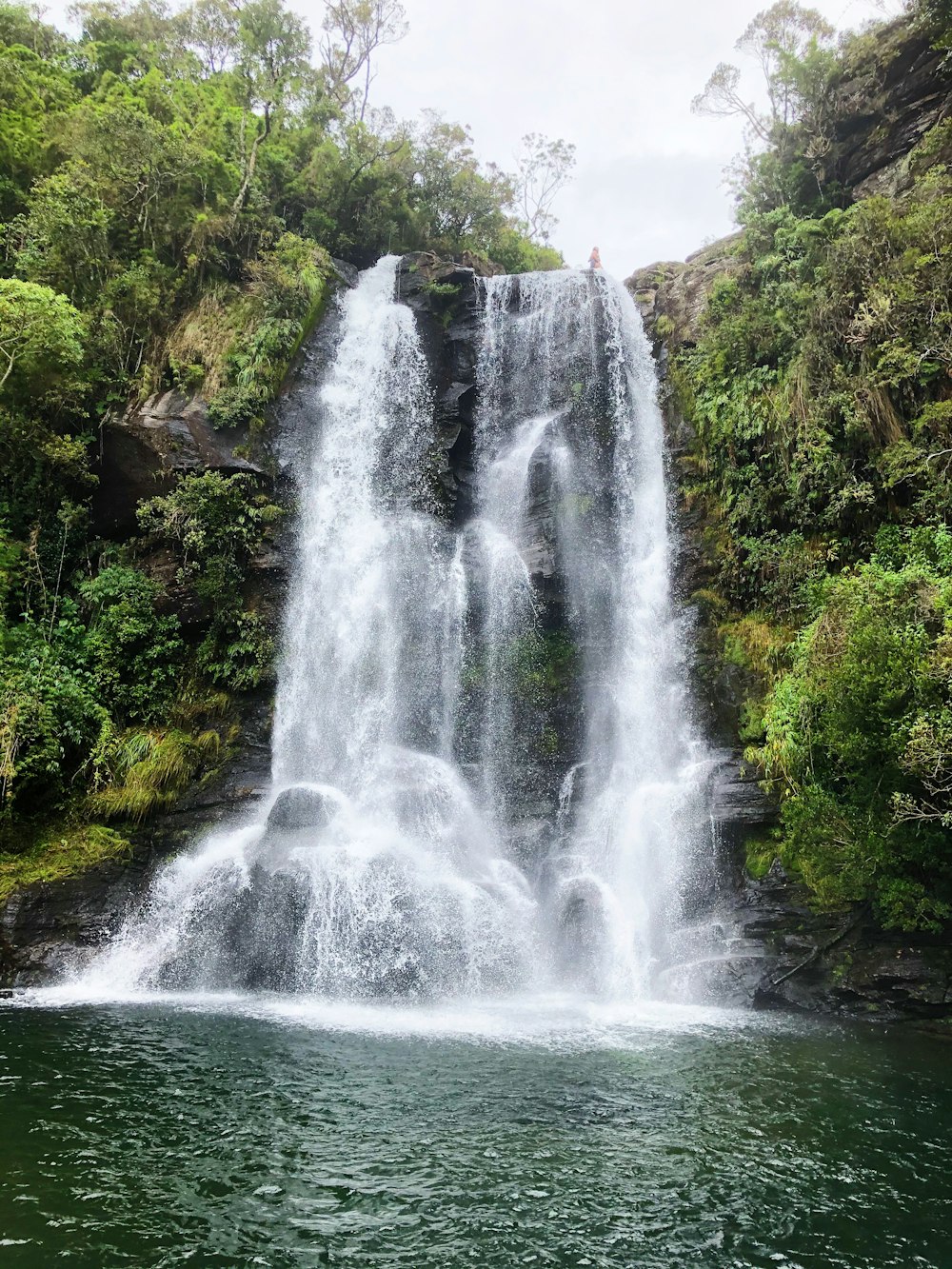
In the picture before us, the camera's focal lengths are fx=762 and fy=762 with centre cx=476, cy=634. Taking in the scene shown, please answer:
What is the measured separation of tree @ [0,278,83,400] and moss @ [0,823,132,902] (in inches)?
375

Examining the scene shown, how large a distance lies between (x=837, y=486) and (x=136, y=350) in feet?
55.0

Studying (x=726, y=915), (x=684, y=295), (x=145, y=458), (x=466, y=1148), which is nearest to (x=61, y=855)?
(x=145, y=458)

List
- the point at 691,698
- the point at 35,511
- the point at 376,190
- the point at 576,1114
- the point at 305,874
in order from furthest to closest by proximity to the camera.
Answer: the point at 376,190
the point at 35,511
the point at 691,698
the point at 305,874
the point at 576,1114

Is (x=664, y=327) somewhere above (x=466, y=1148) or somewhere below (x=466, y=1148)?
above

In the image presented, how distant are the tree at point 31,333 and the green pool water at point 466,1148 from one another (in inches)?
517

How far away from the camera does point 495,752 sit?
52.8ft

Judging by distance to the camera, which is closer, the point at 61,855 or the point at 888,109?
the point at 61,855

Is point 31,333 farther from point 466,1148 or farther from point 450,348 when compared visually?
point 466,1148

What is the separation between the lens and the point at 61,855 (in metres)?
13.2

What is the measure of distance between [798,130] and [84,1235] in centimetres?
2463

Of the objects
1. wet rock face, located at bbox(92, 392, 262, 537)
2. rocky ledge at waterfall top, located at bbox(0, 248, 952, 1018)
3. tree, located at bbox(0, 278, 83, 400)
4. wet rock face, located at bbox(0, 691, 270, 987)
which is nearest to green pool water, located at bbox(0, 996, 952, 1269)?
rocky ledge at waterfall top, located at bbox(0, 248, 952, 1018)

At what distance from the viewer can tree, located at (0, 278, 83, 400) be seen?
15570 mm

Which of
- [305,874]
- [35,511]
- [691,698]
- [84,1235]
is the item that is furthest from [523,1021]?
[35,511]

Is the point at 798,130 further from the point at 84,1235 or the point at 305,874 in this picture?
the point at 84,1235
